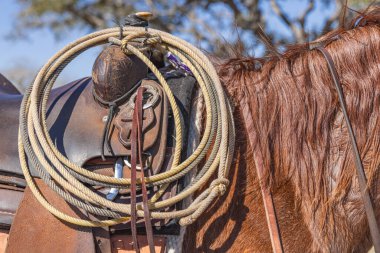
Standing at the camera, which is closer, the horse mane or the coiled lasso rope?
the coiled lasso rope

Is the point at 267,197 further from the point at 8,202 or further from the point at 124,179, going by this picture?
the point at 8,202

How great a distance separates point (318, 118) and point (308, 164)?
150 millimetres

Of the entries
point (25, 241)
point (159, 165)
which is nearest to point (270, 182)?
point (159, 165)

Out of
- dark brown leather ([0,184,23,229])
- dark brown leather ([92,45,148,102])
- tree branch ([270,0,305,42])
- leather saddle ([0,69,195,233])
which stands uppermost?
tree branch ([270,0,305,42])

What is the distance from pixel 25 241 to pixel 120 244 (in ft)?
0.95

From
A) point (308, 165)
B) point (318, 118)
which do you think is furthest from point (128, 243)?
point (318, 118)

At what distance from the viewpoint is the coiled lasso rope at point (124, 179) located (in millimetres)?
1538

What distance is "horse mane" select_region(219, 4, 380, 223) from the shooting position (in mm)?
1641

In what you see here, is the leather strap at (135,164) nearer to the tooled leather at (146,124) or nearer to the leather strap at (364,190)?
the tooled leather at (146,124)

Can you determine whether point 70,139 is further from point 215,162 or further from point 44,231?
point 215,162

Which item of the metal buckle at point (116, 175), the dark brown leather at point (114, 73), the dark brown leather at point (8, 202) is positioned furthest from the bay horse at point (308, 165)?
the dark brown leather at point (8, 202)

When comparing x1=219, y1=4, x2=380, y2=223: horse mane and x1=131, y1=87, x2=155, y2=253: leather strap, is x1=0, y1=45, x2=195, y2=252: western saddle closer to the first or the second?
x1=131, y1=87, x2=155, y2=253: leather strap

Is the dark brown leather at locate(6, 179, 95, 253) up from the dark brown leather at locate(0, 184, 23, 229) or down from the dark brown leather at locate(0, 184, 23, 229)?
down

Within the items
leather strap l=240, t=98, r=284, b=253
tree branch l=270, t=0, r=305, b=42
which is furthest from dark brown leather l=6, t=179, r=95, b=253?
tree branch l=270, t=0, r=305, b=42
